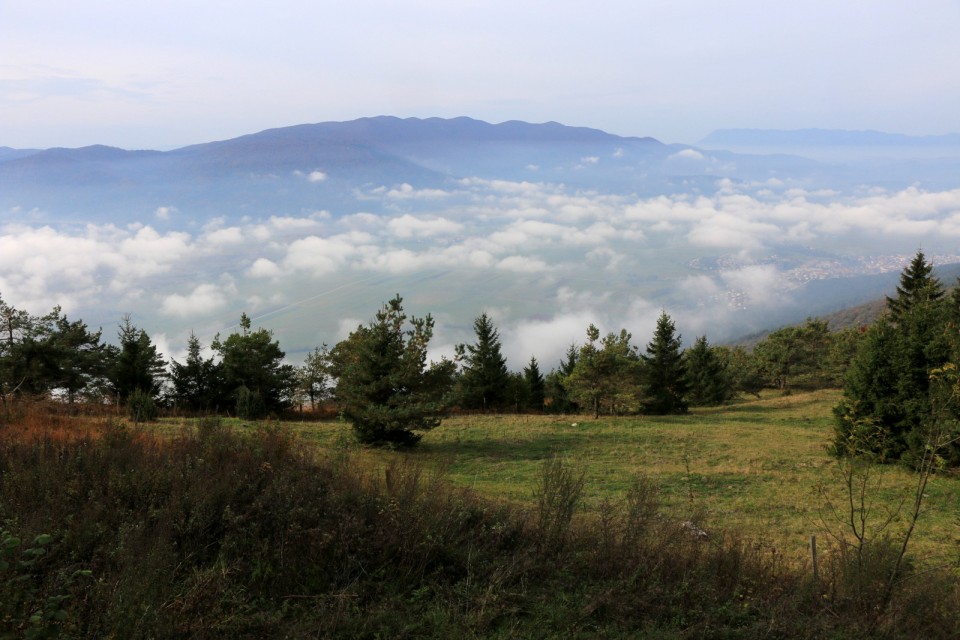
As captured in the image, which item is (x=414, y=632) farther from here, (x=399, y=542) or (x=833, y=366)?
(x=833, y=366)

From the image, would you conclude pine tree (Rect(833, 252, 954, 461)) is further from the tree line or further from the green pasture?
the tree line

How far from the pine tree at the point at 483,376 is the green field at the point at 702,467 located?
12504mm

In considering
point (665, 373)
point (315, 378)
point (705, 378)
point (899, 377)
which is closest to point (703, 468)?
point (899, 377)

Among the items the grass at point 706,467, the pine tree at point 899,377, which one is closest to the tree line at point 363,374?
the grass at point 706,467

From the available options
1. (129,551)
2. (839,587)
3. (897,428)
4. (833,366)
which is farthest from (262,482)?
(833,366)

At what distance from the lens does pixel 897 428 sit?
699 inches

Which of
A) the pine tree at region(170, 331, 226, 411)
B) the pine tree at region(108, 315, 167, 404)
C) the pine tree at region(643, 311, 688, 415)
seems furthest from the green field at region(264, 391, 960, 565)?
the pine tree at region(108, 315, 167, 404)

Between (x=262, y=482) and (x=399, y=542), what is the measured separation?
6.17ft

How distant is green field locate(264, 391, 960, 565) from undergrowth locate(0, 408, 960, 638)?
162 cm

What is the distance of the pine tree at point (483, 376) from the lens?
130 ft

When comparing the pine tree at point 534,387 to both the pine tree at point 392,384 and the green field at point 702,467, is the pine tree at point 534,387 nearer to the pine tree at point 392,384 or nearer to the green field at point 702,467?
the green field at point 702,467

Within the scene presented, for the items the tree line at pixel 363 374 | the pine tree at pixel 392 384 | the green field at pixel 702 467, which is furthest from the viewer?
the tree line at pixel 363 374

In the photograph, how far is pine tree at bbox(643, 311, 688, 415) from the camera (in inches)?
1383

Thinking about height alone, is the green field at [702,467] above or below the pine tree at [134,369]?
below
